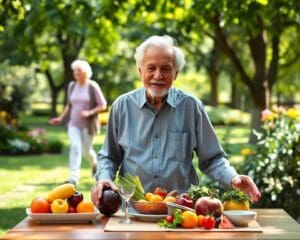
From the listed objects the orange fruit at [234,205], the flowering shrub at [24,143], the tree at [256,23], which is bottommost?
the flowering shrub at [24,143]

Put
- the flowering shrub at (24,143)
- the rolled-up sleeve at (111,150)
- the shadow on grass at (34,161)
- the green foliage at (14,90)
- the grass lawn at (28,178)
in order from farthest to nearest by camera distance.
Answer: the green foliage at (14,90)
the flowering shrub at (24,143)
the shadow on grass at (34,161)
the grass lawn at (28,178)
the rolled-up sleeve at (111,150)

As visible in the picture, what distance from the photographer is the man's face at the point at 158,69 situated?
401 centimetres

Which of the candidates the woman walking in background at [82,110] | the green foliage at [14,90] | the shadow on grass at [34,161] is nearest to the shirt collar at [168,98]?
the woman walking in background at [82,110]

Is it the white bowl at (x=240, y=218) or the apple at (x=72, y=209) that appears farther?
the apple at (x=72, y=209)

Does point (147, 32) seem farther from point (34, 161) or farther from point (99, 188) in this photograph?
point (99, 188)

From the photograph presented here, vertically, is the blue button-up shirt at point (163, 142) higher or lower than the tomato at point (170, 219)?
higher

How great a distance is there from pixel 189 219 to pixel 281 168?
16.2 ft

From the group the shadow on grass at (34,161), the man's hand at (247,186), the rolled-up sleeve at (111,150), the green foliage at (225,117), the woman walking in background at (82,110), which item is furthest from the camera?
the green foliage at (225,117)

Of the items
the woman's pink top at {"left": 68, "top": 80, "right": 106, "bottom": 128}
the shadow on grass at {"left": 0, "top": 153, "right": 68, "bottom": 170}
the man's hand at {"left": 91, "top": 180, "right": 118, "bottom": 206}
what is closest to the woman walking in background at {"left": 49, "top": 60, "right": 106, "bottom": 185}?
the woman's pink top at {"left": 68, "top": 80, "right": 106, "bottom": 128}

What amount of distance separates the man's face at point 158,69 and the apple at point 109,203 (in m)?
0.68

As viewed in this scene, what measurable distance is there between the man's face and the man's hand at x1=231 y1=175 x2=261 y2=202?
67 centimetres

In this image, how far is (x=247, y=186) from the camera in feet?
12.4

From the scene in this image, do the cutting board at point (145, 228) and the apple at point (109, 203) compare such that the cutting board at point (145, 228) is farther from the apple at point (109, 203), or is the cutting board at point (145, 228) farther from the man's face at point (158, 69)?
the man's face at point (158, 69)

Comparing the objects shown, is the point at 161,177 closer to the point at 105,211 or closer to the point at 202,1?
the point at 105,211
